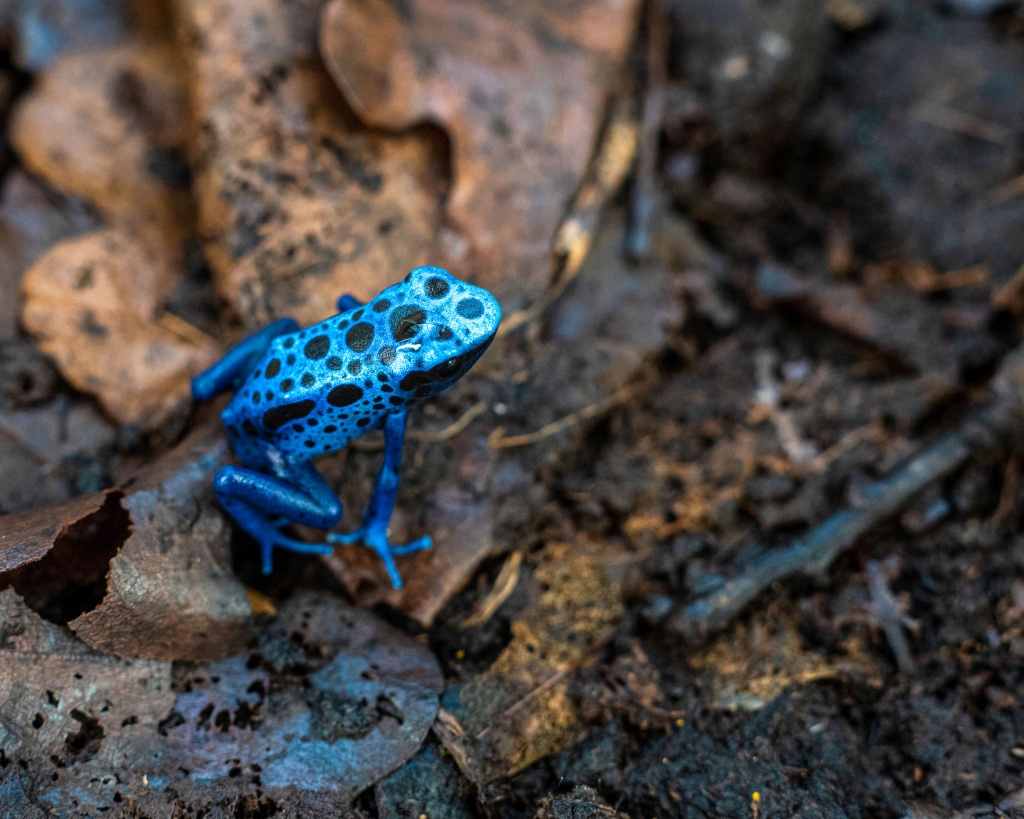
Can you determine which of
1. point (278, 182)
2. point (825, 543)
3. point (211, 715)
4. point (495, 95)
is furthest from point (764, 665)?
point (278, 182)

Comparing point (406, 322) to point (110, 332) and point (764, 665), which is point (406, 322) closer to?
point (110, 332)

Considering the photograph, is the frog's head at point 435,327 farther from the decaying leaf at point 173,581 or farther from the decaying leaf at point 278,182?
the decaying leaf at point 173,581

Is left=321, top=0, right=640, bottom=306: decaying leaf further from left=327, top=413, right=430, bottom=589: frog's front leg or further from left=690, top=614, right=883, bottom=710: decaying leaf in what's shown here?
left=690, top=614, right=883, bottom=710: decaying leaf

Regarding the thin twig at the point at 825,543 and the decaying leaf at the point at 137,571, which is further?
the thin twig at the point at 825,543

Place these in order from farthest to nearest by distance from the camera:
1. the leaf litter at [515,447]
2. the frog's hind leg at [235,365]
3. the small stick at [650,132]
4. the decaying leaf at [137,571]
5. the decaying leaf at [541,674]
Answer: the small stick at [650,132]
the frog's hind leg at [235,365]
the decaying leaf at [541,674]
the leaf litter at [515,447]
the decaying leaf at [137,571]

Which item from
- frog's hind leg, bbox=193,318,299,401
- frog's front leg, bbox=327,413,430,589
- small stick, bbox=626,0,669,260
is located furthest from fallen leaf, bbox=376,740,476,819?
small stick, bbox=626,0,669,260

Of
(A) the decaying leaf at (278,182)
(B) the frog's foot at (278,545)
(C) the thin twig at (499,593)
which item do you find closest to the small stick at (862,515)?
(C) the thin twig at (499,593)

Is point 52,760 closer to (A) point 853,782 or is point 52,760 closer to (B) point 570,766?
(B) point 570,766

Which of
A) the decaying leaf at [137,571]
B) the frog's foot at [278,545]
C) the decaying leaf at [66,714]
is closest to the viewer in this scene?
the decaying leaf at [66,714]
